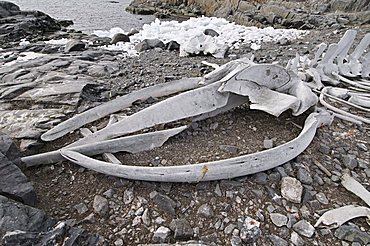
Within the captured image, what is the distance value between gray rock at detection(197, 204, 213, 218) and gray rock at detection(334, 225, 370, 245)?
0.68 m

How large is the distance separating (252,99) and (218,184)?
0.65 meters

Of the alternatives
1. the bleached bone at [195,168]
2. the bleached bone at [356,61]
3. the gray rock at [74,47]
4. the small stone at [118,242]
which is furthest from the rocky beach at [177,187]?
the gray rock at [74,47]

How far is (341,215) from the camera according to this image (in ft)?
6.45

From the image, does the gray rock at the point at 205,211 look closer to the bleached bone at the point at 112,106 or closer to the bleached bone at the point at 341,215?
the bleached bone at the point at 341,215

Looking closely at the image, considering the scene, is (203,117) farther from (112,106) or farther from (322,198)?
(322,198)

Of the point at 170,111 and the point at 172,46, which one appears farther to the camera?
the point at 172,46

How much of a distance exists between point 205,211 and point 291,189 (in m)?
0.56

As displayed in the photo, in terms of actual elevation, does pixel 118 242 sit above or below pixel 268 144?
below

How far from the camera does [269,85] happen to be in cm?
249

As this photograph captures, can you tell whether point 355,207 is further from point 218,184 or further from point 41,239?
point 41,239

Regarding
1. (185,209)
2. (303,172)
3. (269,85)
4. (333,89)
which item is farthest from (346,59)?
(185,209)

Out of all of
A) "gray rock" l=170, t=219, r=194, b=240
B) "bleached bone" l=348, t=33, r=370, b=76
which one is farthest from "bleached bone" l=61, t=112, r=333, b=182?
"bleached bone" l=348, t=33, r=370, b=76

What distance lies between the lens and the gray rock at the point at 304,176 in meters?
2.20

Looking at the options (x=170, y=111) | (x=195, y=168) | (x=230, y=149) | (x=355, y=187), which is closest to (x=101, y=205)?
Answer: (x=195, y=168)
